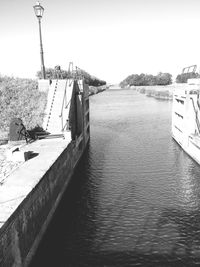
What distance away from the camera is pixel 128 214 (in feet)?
51.1

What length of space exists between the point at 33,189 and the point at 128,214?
6970 mm

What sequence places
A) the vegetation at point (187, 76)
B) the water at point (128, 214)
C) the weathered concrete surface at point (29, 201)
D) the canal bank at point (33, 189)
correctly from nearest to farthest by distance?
1. the weathered concrete surface at point (29, 201)
2. the canal bank at point (33, 189)
3. the water at point (128, 214)
4. the vegetation at point (187, 76)

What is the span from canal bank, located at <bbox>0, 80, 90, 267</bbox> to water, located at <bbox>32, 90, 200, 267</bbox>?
48.7 inches

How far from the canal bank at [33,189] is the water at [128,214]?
1.24 m

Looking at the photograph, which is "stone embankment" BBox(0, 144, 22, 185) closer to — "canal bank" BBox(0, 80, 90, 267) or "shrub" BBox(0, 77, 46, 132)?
"canal bank" BBox(0, 80, 90, 267)

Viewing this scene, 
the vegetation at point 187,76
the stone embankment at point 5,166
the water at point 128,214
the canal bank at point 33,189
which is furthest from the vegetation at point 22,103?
the vegetation at point 187,76

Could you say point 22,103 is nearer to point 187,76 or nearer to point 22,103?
point 22,103

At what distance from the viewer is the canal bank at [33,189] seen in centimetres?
918

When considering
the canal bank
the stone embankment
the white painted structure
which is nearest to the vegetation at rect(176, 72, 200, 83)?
the white painted structure

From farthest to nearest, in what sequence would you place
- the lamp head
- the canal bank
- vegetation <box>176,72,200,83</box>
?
vegetation <box>176,72,200,83</box>, the lamp head, the canal bank

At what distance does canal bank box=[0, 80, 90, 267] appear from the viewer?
918 cm

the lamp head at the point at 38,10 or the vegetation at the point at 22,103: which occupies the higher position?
the lamp head at the point at 38,10

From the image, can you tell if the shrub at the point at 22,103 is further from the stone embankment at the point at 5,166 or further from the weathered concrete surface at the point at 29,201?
the stone embankment at the point at 5,166

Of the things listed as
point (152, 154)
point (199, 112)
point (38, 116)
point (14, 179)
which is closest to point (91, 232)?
point (14, 179)
